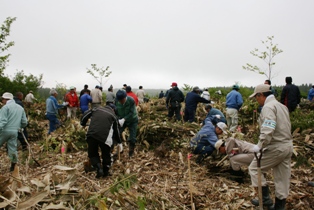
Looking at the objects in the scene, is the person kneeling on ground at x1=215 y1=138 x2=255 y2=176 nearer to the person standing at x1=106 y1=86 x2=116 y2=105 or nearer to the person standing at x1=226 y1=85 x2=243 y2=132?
the person standing at x1=106 y1=86 x2=116 y2=105

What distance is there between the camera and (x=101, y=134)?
5.07 meters

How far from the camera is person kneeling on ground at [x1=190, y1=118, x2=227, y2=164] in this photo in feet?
18.9

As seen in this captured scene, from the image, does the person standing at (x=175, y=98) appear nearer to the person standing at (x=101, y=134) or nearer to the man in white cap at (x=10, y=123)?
the person standing at (x=101, y=134)

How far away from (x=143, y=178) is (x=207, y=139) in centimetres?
163

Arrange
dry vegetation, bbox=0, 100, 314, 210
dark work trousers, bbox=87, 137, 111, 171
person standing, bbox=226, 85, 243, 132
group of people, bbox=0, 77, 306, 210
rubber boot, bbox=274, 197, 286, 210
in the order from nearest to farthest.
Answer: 1. dry vegetation, bbox=0, 100, 314, 210
2. group of people, bbox=0, 77, 306, 210
3. rubber boot, bbox=274, 197, 286, 210
4. dark work trousers, bbox=87, 137, 111, 171
5. person standing, bbox=226, 85, 243, 132

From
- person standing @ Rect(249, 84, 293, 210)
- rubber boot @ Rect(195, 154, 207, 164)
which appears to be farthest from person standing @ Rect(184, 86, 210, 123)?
person standing @ Rect(249, 84, 293, 210)

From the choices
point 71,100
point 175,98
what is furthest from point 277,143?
point 71,100

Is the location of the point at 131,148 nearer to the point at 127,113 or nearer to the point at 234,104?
the point at 127,113

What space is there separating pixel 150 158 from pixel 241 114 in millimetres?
6015

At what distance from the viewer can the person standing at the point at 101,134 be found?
5086mm

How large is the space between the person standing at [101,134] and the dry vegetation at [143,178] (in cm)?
28

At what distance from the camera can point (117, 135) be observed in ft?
18.3

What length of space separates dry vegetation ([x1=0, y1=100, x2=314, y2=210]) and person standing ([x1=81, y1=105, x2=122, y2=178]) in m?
0.28

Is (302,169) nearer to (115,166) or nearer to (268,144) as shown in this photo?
(268,144)
